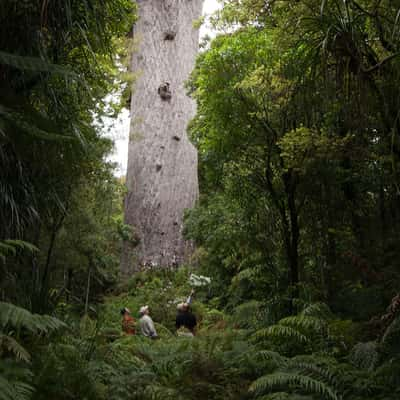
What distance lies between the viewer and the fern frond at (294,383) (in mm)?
3866

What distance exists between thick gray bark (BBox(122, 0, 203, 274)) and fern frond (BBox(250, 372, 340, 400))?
958cm

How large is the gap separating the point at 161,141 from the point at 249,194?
7.45m

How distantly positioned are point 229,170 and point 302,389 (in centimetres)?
360

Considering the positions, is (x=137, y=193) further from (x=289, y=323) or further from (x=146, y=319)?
(x=289, y=323)

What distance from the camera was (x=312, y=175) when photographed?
22.7ft

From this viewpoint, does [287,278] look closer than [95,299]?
Yes

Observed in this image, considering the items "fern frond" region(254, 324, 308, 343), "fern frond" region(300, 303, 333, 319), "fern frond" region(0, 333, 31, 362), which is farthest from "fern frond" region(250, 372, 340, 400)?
"fern frond" region(0, 333, 31, 362)

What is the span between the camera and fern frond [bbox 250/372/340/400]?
3.87 m

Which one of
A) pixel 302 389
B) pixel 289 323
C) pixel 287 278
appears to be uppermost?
pixel 287 278

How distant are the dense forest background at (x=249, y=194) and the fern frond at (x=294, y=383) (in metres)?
0.02

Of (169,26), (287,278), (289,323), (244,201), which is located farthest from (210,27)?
(169,26)

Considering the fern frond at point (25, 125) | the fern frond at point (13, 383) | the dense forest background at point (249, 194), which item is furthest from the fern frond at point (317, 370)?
the fern frond at point (25, 125)

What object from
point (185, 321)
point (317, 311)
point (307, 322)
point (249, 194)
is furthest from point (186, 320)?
point (307, 322)

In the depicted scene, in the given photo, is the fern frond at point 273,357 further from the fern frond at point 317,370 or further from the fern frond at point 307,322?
A: the fern frond at point 307,322
